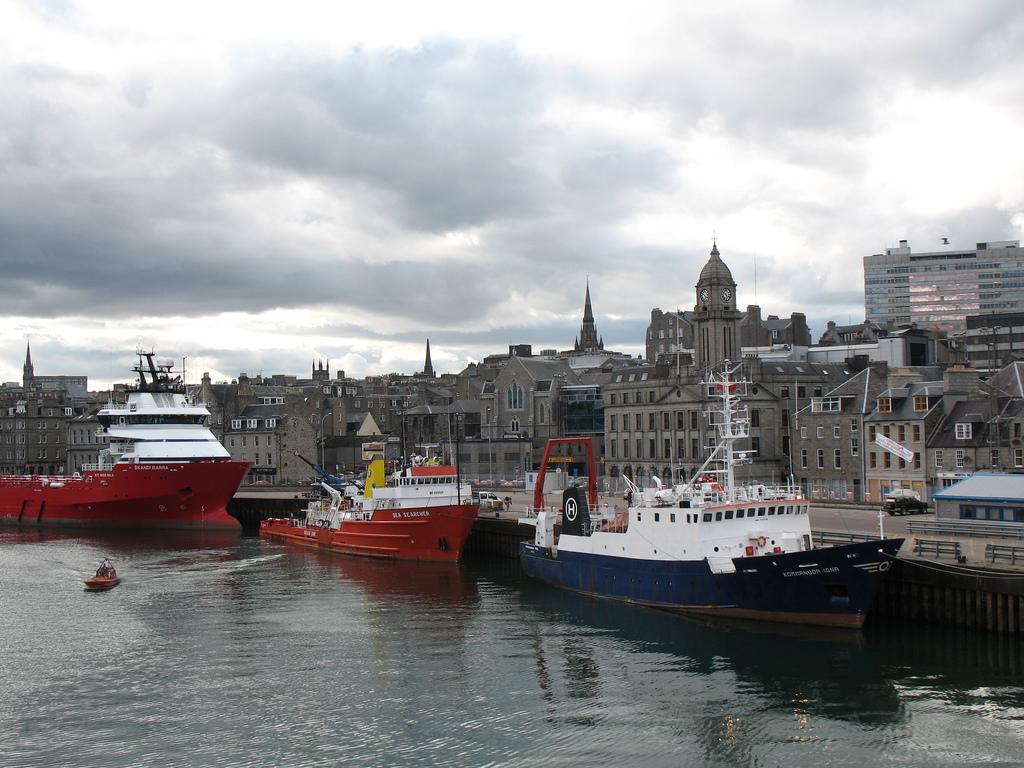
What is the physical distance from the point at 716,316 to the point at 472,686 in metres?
60.6

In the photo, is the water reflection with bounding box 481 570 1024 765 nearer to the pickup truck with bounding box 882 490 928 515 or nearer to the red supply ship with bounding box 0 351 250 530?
the pickup truck with bounding box 882 490 928 515

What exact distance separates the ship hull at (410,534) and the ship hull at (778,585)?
1503cm

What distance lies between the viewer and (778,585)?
37.2 m

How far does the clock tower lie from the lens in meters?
86.8

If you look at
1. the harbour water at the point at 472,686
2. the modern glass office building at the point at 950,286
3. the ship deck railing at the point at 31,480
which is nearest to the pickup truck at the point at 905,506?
the harbour water at the point at 472,686

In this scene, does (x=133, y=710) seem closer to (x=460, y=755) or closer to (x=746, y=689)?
(x=460, y=755)

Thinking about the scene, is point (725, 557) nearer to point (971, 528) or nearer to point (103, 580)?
point (971, 528)

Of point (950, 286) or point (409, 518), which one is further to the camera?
point (950, 286)

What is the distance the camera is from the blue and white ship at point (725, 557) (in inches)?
1427

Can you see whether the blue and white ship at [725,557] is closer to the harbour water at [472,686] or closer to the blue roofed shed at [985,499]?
the harbour water at [472,686]

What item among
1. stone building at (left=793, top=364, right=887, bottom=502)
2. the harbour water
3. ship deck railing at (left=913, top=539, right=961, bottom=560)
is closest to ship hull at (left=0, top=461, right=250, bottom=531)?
the harbour water

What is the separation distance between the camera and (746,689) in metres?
30.5

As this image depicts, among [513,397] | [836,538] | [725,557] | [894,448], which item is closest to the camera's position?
[725,557]

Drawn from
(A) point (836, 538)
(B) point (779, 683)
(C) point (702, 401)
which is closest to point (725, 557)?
(A) point (836, 538)
